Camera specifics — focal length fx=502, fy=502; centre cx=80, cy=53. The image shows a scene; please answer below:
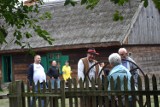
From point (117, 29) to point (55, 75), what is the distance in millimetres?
11314

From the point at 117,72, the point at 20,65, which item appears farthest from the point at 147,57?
the point at 117,72

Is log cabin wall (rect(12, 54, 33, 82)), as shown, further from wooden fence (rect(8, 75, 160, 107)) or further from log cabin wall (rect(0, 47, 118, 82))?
wooden fence (rect(8, 75, 160, 107))

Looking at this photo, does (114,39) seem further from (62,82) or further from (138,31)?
(62,82)

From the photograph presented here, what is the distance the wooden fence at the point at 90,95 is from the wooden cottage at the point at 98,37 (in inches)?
689

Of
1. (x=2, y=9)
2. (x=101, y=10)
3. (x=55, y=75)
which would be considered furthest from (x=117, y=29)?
(x=2, y=9)

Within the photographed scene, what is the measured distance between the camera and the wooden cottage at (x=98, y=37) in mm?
27891

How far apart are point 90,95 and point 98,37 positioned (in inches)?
781

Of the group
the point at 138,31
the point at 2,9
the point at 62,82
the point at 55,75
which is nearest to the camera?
the point at 2,9

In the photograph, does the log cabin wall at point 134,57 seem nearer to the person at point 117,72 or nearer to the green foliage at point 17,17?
the person at point 117,72

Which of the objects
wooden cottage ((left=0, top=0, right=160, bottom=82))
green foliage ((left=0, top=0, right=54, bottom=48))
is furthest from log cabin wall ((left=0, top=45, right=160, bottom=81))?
green foliage ((left=0, top=0, right=54, bottom=48))

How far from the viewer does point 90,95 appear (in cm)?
829

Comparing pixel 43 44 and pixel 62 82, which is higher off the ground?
pixel 43 44

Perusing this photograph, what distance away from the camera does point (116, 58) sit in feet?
27.5

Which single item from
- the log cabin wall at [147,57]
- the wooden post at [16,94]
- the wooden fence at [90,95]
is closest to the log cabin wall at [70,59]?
the log cabin wall at [147,57]
